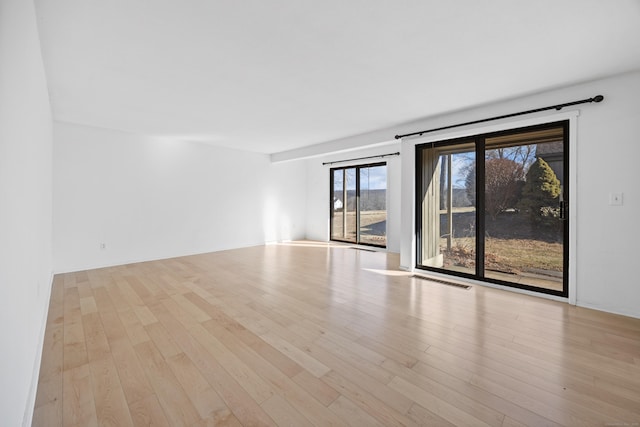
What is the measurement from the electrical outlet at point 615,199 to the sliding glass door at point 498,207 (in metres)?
0.37

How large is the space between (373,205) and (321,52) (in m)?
4.79

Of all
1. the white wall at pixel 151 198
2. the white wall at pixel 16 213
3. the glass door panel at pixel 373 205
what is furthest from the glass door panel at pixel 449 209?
the white wall at pixel 16 213

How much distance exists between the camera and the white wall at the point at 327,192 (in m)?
6.20

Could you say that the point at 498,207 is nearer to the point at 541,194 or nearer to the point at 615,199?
the point at 541,194

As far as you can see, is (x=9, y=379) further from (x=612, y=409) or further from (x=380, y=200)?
(x=380, y=200)

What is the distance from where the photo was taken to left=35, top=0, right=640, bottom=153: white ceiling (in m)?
1.80

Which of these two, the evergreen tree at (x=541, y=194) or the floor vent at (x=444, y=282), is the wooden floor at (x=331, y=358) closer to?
the floor vent at (x=444, y=282)

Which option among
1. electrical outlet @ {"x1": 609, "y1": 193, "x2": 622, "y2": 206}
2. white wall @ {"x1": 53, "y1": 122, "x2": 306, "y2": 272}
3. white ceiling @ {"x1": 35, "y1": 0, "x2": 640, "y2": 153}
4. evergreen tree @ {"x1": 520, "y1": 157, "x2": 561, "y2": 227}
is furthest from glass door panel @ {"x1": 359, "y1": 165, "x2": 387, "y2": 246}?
electrical outlet @ {"x1": 609, "y1": 193, "x2": 622, "y2": 206}

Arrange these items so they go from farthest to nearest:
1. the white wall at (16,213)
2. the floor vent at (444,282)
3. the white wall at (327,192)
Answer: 1. the white wall at (327,192)
2. the floor vent at (444,282)
3. the white wall at (16,213)

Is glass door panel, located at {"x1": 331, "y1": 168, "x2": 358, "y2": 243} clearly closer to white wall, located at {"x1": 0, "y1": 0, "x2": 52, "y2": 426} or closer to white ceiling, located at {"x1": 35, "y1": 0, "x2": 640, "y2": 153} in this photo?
white ceiling, located at {"x1": 35, "y1": 0, "x2": 640, "y2": 153}

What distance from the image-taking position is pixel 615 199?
9.09 ft

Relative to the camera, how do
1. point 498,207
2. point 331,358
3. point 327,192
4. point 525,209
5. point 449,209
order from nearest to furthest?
point 331,358, point 525,209, point 498,207, point 449,209, point 327,192

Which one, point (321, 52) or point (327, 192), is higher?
point (321, 52)

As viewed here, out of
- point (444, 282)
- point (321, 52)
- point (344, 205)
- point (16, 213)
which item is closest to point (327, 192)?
point (344, 205)
